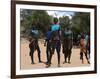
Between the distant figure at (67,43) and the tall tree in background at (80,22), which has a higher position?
the tall tree in background at (80,22)

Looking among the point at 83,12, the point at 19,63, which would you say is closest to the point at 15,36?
the point at 19,63

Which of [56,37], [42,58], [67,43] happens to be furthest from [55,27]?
[42,58]

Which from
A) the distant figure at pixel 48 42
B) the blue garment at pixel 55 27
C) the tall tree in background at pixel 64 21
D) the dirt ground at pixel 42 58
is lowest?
the dirt ground at pixel 42 58

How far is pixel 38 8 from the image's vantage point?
2207 millimetres

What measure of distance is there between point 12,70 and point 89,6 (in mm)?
1175

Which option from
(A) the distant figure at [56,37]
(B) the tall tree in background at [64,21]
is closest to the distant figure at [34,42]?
(A) the distant figure at [56,37]

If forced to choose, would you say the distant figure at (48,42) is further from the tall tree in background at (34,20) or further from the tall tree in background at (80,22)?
the tall tree in background at (80,22)

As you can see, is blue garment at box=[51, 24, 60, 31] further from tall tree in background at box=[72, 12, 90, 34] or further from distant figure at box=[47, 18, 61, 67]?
tall tree in background at box=[72, 12, 90, 34]

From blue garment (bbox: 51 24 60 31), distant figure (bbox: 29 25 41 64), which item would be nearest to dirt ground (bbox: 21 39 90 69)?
distant figure (bbox: 29 25 41 64)

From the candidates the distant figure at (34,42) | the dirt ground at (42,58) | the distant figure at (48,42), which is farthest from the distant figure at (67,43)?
the distant figure at (34,42)

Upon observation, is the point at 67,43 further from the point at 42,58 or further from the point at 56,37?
the point at 42,58

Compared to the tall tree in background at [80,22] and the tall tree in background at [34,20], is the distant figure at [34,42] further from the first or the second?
the tall tree in background at [80,22]

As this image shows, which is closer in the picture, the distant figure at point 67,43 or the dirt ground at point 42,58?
the dirt ground at point 42,58

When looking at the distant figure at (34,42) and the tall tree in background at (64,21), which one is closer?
the distant figure at (34,42)
